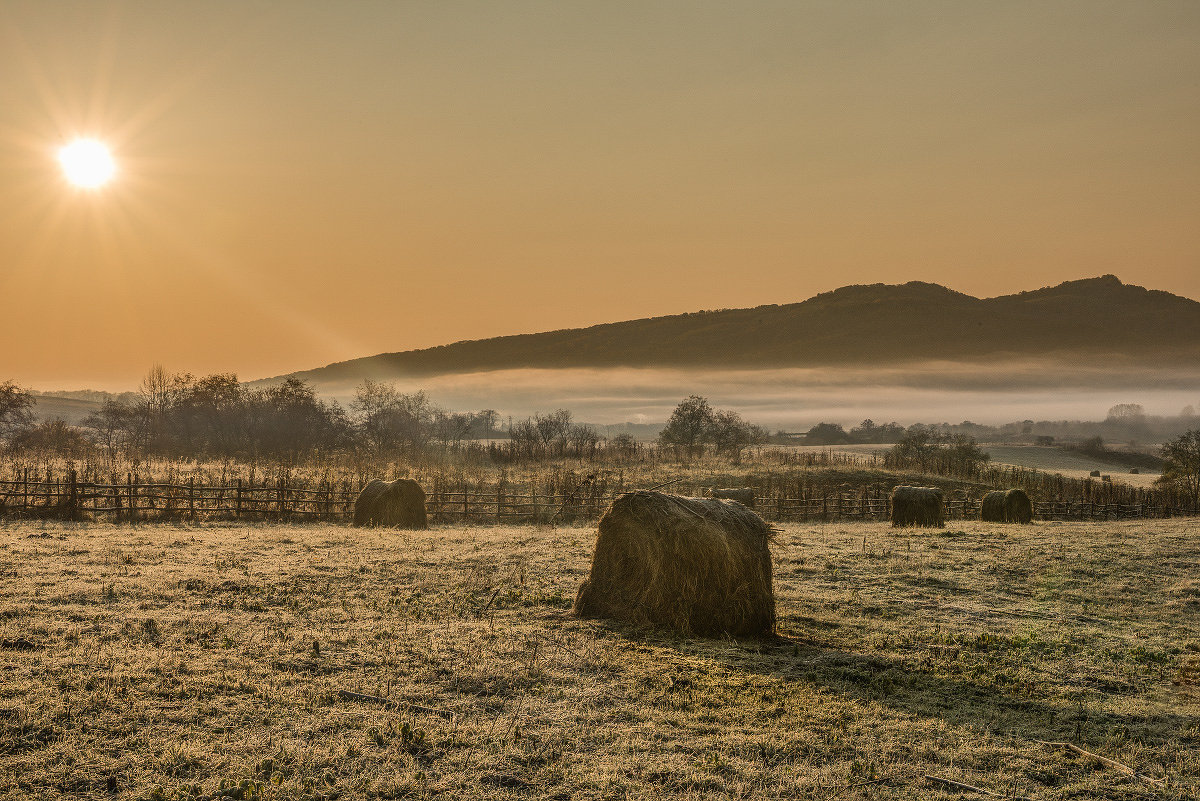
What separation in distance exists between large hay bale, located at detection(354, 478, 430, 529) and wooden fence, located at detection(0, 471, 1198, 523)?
137 inches

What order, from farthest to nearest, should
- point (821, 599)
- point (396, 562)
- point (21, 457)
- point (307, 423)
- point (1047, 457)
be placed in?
point (1047, 457) → point (307, 423) → point (21, 457) → point (396, 562) → point (821, 599)

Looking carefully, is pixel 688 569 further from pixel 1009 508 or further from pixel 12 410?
pixel 12 410

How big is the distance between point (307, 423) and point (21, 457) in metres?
27.4

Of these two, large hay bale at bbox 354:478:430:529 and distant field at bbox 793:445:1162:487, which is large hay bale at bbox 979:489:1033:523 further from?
distant field at bbox 793:445:1162:487

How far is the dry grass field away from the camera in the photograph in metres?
6.93

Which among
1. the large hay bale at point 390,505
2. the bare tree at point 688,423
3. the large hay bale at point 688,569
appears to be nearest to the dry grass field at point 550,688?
the large hay bale at point 688,569

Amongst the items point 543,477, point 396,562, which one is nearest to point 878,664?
point 396,562

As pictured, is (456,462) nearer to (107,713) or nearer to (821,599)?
(821,599)

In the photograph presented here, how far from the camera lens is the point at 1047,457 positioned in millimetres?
118875

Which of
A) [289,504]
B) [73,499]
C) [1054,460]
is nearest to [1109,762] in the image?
[73,499]

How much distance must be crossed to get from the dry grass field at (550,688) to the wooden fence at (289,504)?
10.2 m

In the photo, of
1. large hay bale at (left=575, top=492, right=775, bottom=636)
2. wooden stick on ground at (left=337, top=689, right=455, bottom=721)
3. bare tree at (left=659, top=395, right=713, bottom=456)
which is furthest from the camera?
bare tree at (left=659, top=395, right=713, bottom=456)

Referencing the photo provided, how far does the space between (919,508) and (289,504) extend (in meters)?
22.5

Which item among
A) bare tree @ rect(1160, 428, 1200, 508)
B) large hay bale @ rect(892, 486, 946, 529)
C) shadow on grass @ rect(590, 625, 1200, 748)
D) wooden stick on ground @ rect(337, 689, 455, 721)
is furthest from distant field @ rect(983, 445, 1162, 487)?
wooden stick on ground @ rect(337, 689, 455, 721)
